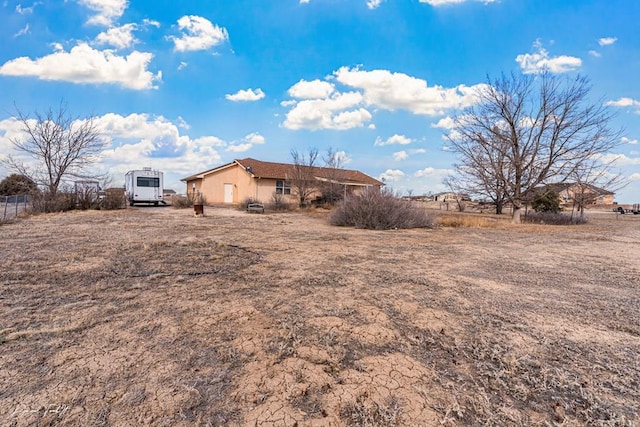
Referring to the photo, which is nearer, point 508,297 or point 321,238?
point 508,297

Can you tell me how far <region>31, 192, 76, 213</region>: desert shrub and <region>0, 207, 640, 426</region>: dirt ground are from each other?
14.0 metres

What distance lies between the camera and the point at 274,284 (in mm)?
4422

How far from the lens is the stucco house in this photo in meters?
27.4

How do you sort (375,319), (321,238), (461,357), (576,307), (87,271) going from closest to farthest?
1. (461,357)
2. (375,319)
3. (576,307)
4. (87,271)
5. (321,238)

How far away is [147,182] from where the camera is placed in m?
23.7

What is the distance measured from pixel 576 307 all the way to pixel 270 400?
3.59 m

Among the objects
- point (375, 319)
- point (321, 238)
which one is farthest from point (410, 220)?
point (375, 319)

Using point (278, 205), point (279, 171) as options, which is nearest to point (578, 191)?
point (278, 205)

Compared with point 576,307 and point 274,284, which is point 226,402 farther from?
point 576,307

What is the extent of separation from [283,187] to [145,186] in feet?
35.2

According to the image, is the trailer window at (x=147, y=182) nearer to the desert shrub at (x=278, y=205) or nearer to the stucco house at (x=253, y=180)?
the stucco house at (x=253, y=180)

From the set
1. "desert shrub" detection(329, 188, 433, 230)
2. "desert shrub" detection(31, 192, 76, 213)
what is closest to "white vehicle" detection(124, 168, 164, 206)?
"desert shrub" detection(31, 192, 76, 213)

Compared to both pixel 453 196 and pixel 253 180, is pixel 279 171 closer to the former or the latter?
pixel 253 180

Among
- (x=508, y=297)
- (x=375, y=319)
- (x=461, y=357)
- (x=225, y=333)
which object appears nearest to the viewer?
(x=461, y=357)
